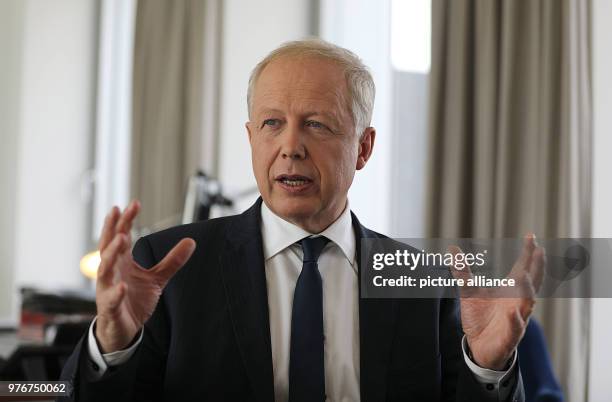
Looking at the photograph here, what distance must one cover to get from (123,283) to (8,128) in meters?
4.38

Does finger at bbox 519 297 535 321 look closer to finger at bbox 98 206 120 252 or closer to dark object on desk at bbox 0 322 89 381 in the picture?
finger at bbox 98 206 120 252

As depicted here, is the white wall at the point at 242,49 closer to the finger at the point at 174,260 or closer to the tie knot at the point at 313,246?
the tie knot at the point at 313,246

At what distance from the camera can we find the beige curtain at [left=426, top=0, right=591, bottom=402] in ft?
8.86

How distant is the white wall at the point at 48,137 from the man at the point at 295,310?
Result: 4.06 m

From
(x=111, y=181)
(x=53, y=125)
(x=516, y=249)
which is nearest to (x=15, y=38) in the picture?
(x=53, y=125)

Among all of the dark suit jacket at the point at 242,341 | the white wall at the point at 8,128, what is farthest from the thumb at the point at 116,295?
the white wall at the point at 8,128

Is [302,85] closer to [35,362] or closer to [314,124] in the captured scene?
[314,124]

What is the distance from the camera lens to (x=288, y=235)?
1.52 metres

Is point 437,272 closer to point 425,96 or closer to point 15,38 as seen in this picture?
point 425,96

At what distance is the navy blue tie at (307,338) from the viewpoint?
4.50 feet

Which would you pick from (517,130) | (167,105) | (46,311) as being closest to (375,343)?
(517,130)

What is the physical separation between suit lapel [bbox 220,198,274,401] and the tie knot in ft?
0.27

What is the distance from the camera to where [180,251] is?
4.05ft

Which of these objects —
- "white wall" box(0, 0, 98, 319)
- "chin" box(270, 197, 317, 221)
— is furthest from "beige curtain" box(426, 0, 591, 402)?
"white wall" box(0, 0, 98, 319)
